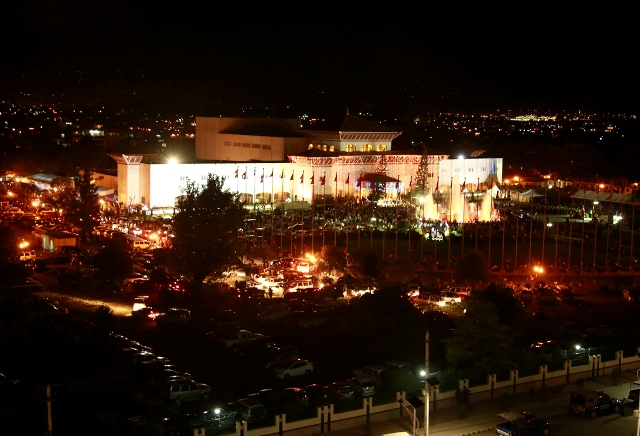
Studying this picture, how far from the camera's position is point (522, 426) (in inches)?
410

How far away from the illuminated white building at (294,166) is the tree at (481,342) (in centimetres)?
1730

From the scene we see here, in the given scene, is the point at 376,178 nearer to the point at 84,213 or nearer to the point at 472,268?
the point at 84,213

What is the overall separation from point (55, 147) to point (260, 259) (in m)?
46.8

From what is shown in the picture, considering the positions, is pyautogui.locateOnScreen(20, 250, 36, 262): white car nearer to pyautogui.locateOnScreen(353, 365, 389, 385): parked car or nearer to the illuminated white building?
the illuminated white building

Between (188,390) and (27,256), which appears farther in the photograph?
(27,256)

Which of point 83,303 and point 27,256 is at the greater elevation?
point 27,256

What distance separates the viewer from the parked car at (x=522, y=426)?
10359mm

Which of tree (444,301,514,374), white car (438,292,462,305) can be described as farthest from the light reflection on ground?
tree (444,301,514,374)

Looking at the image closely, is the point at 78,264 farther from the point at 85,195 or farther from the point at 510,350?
the point at 510,350

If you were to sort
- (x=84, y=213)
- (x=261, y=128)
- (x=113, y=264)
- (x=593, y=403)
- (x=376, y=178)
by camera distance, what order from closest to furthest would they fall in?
(x=593, y=403) < (x=113, y=264) < (x=84, y=213) < (x=376, y=178) < (x=261, y=128)

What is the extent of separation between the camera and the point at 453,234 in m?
27.0

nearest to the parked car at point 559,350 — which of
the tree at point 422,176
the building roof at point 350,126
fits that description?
the tree at point 422,176

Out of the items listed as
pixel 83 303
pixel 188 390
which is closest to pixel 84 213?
pixel 83 303

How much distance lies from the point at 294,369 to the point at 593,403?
4525 millimetres
